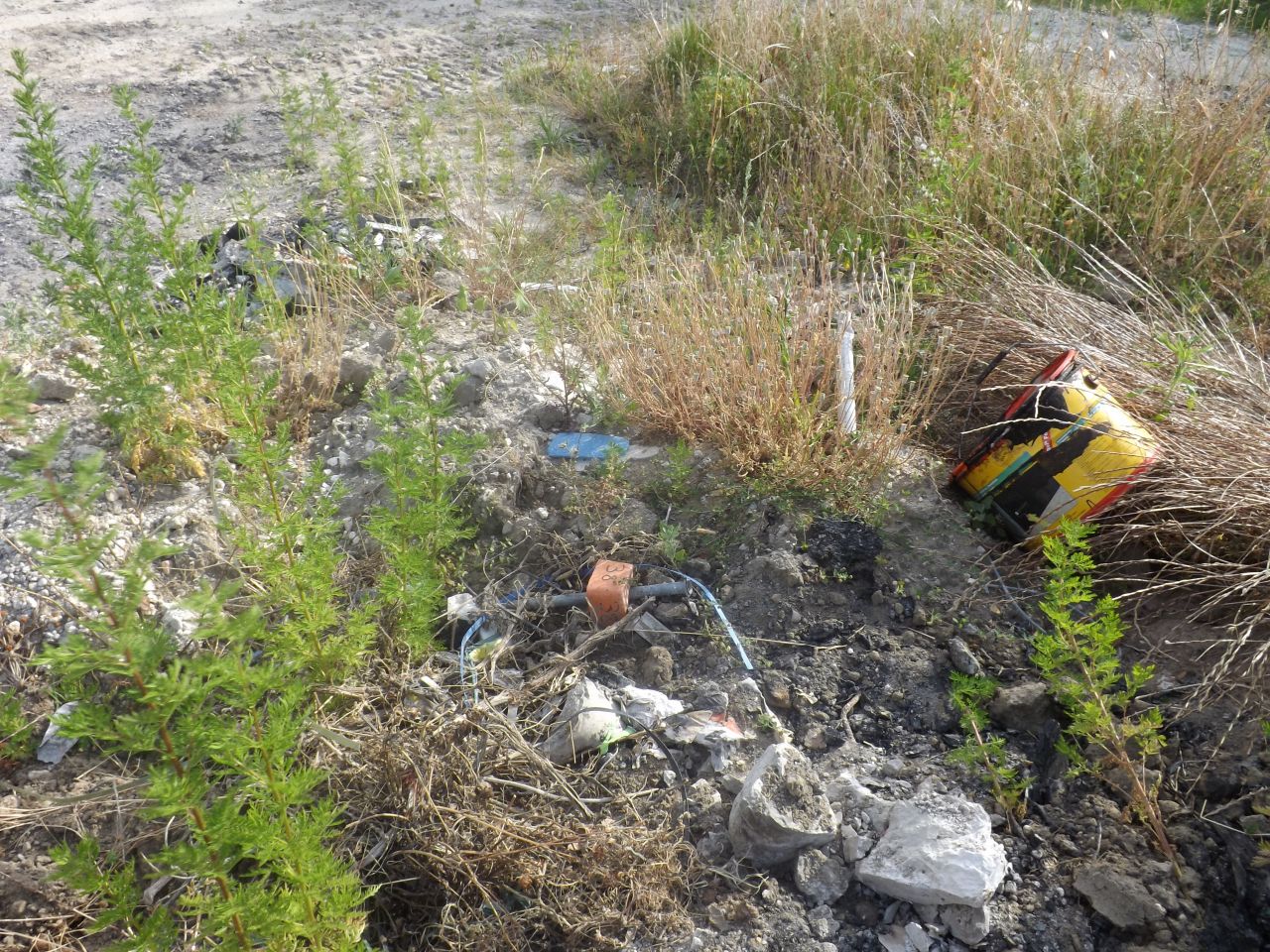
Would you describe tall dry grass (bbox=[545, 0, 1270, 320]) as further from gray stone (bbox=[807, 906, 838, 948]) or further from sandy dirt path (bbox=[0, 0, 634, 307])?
gray stone (bbox=[807, 906, 838, 948])

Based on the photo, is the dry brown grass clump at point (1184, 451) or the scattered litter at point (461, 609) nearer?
the dry brown grass clump at point (1184, 451)

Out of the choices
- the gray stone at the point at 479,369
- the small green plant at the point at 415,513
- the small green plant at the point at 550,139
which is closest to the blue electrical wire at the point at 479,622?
the small green plant at the point at 415,513

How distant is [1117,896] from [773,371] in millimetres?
1779

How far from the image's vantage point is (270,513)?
2236mm

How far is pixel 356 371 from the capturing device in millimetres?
3748

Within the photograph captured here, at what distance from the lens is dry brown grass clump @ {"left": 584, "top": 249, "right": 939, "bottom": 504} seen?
10.0 ft

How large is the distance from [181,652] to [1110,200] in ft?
14.3

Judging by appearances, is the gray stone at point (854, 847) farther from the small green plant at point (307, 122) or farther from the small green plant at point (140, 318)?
the small green plant at point (307, 122)

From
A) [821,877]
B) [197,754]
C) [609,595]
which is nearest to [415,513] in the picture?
[609,595]

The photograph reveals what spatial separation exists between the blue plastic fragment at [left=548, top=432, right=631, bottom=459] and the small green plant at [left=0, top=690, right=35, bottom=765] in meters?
1.77

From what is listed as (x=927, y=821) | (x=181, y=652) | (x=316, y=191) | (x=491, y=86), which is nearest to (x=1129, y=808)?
(x=927, y=821)

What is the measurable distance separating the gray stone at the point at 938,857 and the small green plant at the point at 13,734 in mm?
2227

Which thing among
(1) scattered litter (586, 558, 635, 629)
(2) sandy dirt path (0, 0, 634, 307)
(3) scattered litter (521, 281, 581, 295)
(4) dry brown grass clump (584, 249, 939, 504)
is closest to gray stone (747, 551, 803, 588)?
(4) dry brown grass clump (584, 249, 939, 504)

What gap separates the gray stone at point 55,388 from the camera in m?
3.50
